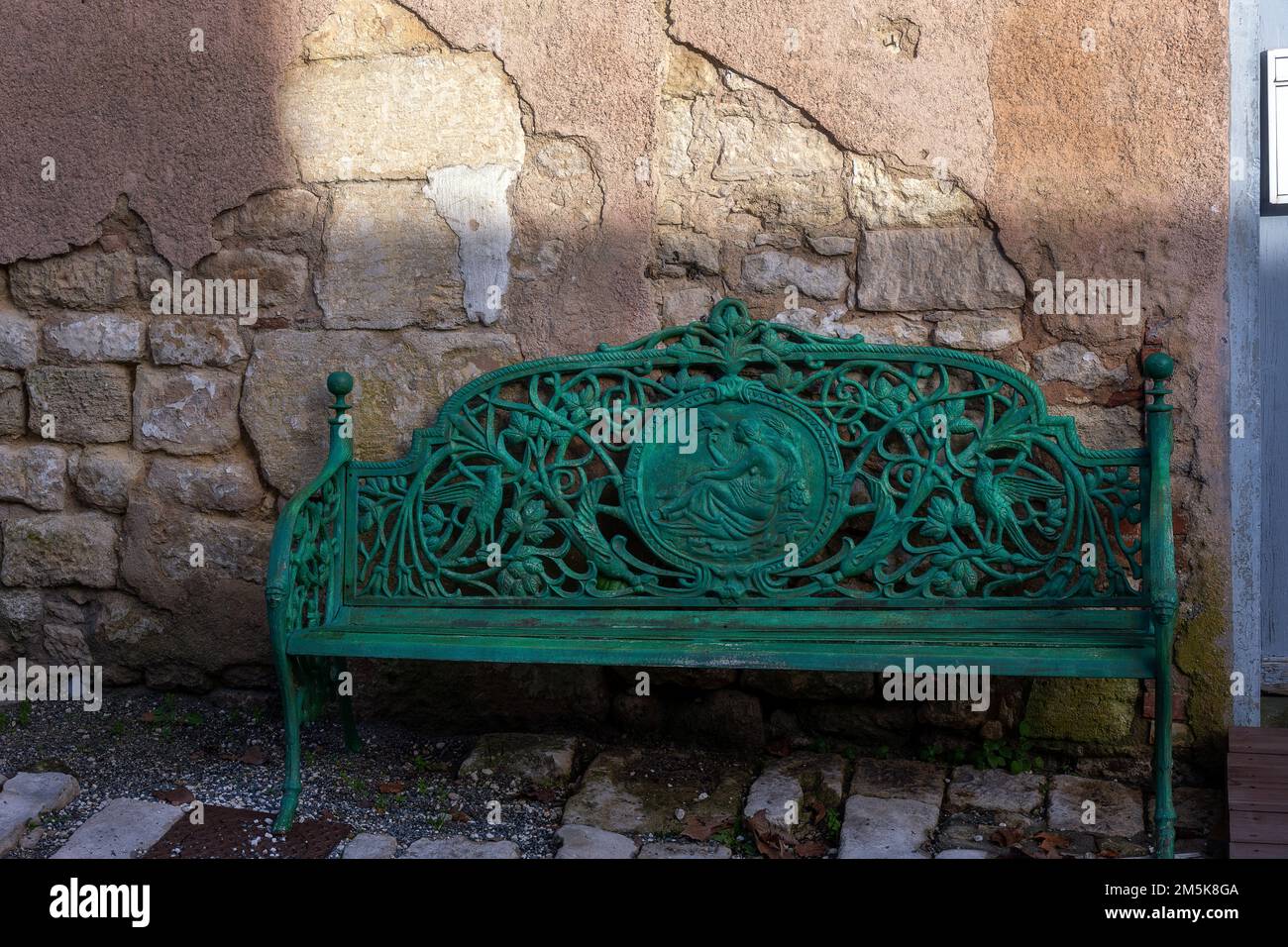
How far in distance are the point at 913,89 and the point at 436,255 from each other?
52.8 inches

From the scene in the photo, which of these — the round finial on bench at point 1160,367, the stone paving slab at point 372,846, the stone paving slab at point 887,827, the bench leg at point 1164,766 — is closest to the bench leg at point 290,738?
the stone paving slab at point 372,846

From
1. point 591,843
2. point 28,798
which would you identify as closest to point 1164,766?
point 591,843

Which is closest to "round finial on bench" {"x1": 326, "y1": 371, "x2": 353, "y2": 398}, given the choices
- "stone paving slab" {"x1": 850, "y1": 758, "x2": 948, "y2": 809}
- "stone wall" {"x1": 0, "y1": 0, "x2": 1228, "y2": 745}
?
"stone wall" {"x1": 0, "y1": 0, "x2": 1228, "y2": 745}

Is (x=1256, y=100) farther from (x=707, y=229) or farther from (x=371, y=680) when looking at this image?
(x=371, y=680)

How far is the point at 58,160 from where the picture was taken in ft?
12.3

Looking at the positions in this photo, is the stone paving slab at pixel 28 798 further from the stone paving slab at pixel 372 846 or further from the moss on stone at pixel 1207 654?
the moss on stone at pixel 1207 654

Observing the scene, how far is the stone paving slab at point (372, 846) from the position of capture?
9.51 ft

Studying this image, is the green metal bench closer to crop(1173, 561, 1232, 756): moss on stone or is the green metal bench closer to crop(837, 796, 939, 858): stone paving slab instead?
crop(1173, 561, 1232, 756): moss on stone

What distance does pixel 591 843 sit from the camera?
2.92 metres

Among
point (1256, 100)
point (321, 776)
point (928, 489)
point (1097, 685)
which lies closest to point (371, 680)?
point (321, 776)

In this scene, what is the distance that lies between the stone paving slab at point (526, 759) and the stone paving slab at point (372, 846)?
14.8 inches

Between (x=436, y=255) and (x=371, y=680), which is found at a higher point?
(x=436, y=255)

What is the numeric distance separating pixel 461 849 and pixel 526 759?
17.4 inches

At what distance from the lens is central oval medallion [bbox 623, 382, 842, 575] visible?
3.26 meters
